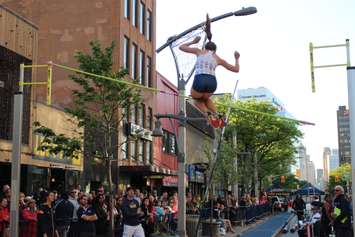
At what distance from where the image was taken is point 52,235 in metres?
14.4

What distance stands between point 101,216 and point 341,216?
277 inches

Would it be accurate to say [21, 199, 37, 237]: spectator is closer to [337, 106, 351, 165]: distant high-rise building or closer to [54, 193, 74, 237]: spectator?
[54, 193, 74, 237]: spectator

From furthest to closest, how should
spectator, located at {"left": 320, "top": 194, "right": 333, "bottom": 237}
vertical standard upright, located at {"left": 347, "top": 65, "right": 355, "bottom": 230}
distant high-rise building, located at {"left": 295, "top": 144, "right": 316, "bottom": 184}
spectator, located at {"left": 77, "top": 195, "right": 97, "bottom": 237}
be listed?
distant high-rise building, located at {"left": 295, "top": 144, "right": 316, "bottom": 184}
spectator, located at {"left": 320, "top": 194, "right": 333, "bottom": 237}
spectator, located at {"left": 77, "top": 195, "right": 97, "bottom": 237}
vertical standard upright, located at {"left": 347, "top": 65, "right": 355, "bottom": 230}

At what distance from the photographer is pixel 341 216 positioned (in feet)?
41.6

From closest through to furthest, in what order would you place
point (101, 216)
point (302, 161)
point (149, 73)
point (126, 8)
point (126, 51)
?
point (101, 216)
point (126, 51)
point (126, 8)
point (149, 73)
point (302, 161)

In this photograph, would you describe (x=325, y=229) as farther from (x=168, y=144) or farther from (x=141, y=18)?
(x=168, y=144)

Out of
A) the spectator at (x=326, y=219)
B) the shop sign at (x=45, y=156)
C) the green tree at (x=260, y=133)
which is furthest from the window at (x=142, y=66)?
the spectator at (x=326, y=219)

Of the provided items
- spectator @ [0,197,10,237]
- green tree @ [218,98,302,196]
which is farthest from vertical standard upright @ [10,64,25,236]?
green tree @ [218,98,302,196]

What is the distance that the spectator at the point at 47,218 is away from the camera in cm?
1413

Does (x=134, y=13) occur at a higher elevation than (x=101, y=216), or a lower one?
higher

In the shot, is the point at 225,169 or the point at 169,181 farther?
the point at 169,181

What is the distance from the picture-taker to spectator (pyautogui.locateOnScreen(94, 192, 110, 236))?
1598cm

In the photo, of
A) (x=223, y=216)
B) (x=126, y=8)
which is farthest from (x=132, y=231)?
(x=126, y=8)

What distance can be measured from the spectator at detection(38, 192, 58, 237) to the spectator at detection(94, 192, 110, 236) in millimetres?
1857
